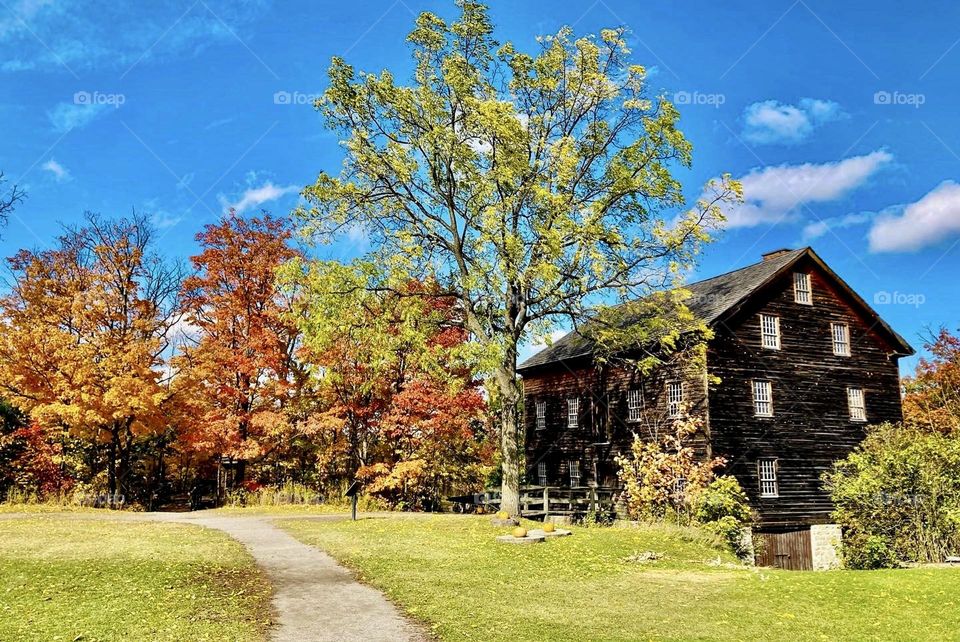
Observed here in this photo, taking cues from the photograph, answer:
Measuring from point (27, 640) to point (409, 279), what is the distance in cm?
1649

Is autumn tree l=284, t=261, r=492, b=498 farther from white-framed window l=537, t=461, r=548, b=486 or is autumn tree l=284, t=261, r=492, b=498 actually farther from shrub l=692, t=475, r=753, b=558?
shrub l=692, t=475, r=753, b=558

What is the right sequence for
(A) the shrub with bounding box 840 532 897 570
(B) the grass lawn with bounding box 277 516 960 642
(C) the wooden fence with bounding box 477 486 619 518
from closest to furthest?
1. (B) the grass lawn with bounding box 277 516 960 642
2. (A) the shrub with bounding box 840 532 897 570
3. (C) the wooden fence with bounding box 477 486 619 518

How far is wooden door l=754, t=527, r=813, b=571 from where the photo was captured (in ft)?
89.4

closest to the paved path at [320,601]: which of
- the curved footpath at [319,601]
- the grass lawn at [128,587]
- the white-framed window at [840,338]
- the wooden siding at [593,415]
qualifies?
the curved footpath at [319,601]

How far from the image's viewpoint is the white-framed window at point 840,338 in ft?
101

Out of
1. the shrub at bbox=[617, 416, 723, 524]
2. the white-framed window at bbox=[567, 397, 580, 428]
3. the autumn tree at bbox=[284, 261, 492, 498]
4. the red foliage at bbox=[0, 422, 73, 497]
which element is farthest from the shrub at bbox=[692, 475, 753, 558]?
the red foliage at bbox=[0, 422, 73, 497]

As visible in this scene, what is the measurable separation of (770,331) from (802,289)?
2633mm

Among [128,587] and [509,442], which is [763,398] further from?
[128,587]

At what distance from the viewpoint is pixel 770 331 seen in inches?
1154

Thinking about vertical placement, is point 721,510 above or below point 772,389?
below

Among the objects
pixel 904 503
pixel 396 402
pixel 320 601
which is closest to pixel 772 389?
pixel 904 503

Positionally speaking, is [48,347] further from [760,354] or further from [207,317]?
[760,354]

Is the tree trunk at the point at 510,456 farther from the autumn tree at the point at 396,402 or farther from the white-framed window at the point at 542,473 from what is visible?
the white-framed window at the point at 542,473

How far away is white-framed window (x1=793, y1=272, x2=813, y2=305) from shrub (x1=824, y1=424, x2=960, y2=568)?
7500 mm
